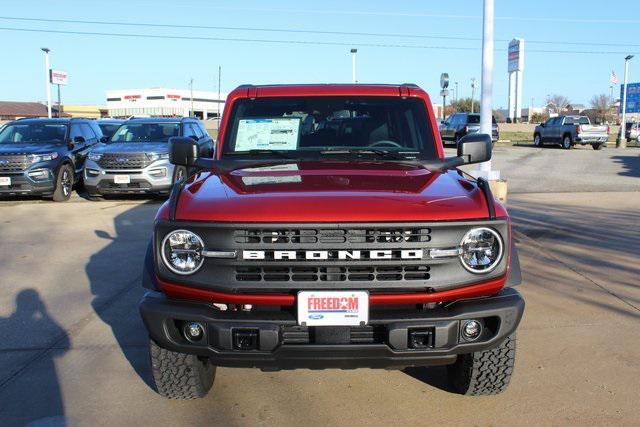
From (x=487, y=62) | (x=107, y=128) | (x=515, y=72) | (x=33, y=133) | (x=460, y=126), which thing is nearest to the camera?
(x=487, y=62)

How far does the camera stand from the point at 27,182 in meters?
12.1

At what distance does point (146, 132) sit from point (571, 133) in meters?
23.8

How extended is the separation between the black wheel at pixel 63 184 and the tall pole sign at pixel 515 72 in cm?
4349


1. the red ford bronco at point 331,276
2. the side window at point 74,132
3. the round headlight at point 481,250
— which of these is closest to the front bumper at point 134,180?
the side window at point 74,132

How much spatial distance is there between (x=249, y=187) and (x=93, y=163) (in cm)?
991

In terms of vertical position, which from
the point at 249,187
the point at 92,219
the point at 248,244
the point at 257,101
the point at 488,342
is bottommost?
the point at 92,219

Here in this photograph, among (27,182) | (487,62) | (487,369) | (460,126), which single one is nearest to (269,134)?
(487,369)

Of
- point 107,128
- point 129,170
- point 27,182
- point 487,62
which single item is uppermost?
point 487,62

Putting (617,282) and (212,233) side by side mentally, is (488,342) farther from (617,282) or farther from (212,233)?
(617,282)

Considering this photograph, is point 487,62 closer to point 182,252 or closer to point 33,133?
point 182,252

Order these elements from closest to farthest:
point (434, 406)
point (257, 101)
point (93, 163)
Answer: point (434, 406) → point (257, 101) → point (93, 163)

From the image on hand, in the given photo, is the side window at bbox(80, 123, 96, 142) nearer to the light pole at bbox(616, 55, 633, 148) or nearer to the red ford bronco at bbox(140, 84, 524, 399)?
the red ford bronco at bbox(140, 84, 524, 399)

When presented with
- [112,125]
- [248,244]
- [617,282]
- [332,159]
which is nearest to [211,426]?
[248,244]

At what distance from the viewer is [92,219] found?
10.3 m
